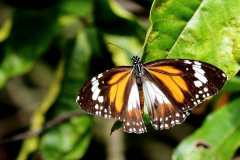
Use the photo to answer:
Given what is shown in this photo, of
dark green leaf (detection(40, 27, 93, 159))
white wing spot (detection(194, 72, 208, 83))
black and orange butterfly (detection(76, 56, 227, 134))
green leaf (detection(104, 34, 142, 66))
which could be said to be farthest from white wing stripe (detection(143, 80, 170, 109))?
dark green leaf (detection(40, 27, 93, 159))

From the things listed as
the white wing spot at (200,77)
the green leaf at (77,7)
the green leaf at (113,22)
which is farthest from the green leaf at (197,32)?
the green leaf at (77,7)

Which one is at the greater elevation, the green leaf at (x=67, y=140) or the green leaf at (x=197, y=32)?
the green leaf at (x=67, y=140)

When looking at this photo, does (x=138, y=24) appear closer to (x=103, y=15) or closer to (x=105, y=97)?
(x=103, y=15)

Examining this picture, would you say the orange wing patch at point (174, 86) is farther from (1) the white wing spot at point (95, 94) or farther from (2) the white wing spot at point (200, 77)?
(1) the white wing spot at point (95, 94)

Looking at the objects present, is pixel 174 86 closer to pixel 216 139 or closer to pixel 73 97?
pixel 216 139

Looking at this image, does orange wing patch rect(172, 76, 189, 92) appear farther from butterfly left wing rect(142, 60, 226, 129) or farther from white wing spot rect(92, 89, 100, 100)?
white wing spot rect(92, 89, 100, 100)

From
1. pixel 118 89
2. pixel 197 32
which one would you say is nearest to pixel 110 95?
pixel 118 89

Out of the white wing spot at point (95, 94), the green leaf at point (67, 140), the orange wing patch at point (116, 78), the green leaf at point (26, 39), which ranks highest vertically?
the green leaf at point (26, 39)
